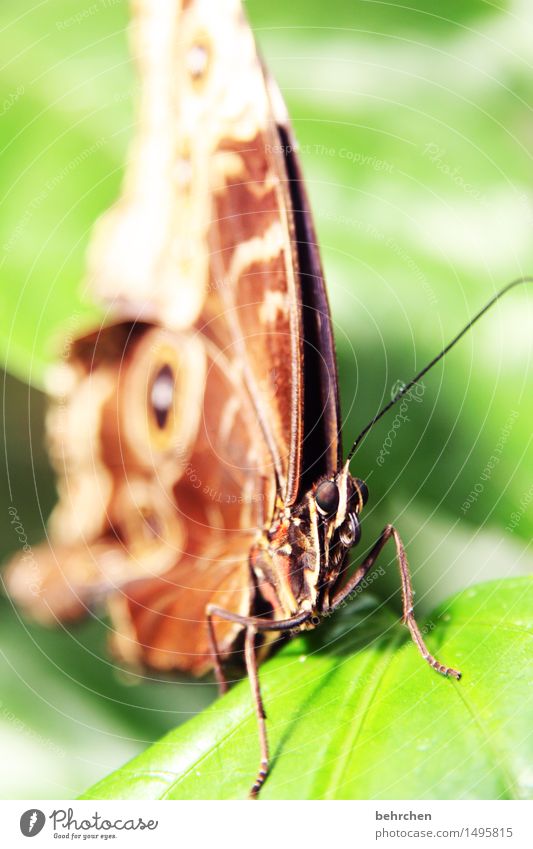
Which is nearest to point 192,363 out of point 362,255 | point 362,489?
point 362,255

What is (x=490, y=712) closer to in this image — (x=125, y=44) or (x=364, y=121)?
(x=364, y=121)

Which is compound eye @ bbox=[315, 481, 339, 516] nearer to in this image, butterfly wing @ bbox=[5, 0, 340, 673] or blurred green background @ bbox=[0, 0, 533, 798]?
butterfly wing @ bbox=[5, 0, 340, 673]

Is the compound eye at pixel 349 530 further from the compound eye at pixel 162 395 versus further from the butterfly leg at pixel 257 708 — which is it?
the compound eye at pixel 162 395

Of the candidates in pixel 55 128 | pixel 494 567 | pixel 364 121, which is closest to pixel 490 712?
pixel 494 567

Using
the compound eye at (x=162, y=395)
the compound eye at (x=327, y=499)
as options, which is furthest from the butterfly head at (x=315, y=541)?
the compound eye at (x=162, y=395)
